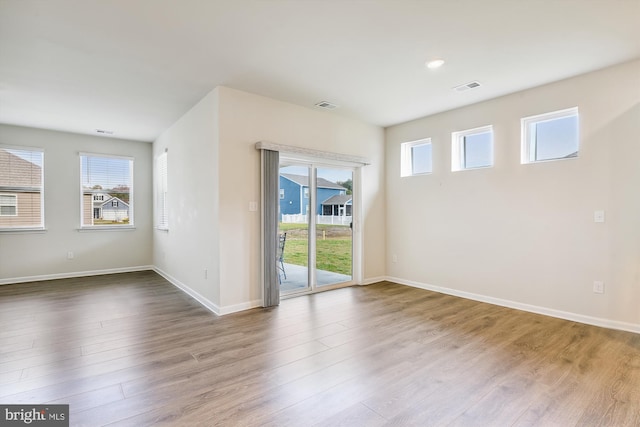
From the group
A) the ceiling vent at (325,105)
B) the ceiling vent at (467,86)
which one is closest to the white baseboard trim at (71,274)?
the ceiling vent at (325,105)

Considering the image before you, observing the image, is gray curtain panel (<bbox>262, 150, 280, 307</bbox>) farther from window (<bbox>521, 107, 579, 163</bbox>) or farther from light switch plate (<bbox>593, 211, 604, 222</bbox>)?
light switch plate (<bbox>593, 211, 604, 222</bbox>)

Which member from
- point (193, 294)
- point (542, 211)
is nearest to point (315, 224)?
point (193, 294)

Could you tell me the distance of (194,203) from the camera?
4.47 metres

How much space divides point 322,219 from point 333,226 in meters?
0.27

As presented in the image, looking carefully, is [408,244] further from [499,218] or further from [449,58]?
[449,58]

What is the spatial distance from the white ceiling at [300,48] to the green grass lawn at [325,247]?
1.84 metres

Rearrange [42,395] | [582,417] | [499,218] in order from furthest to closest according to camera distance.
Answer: [499,218]
[42,395]
[582,417]

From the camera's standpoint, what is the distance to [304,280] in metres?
4.76

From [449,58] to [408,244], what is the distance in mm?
2992

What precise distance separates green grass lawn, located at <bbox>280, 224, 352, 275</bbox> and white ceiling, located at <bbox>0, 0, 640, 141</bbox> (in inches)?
72.5

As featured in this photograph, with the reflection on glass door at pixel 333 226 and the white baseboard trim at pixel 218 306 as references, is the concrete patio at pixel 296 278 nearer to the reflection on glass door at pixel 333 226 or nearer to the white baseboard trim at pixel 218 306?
the reflection on glass door at pixel 333 226

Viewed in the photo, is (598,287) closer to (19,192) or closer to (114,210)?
(114,210)

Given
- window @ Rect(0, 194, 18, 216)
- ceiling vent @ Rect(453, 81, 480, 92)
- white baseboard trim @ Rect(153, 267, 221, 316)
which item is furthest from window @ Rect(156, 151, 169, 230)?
ceiling vent @ Rect(453, 81, 480, 92)

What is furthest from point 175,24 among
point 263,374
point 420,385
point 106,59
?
point 420,385
